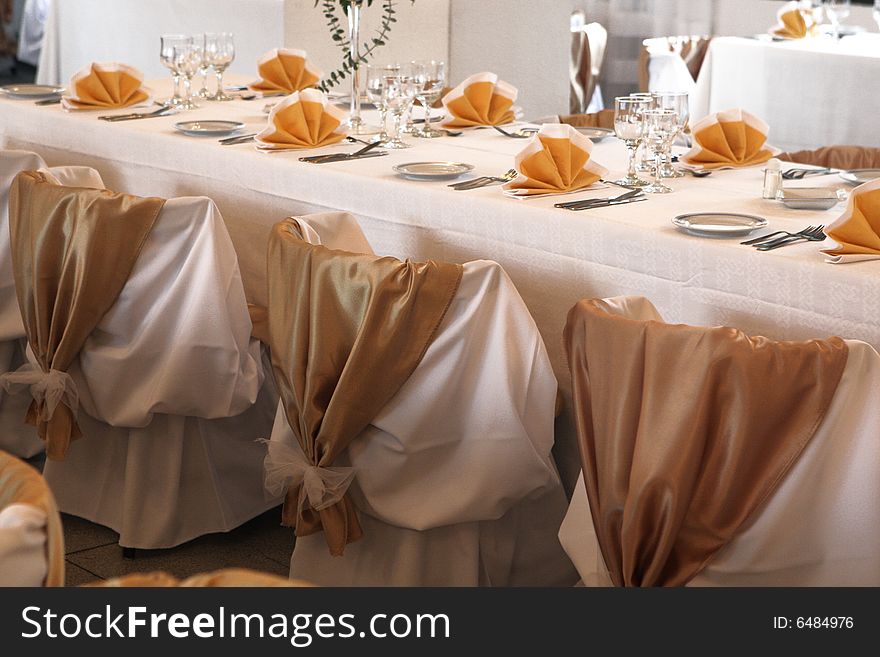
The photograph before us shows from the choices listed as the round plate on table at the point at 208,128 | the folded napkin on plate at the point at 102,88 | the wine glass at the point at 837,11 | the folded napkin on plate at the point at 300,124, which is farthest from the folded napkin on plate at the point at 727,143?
the wine glass at the point at 837,11

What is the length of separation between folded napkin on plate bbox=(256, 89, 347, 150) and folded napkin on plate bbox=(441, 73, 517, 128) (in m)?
0.40

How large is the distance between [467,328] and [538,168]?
0.59 meters

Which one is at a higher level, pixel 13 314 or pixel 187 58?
pixel 187 58

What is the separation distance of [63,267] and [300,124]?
0.79 meters

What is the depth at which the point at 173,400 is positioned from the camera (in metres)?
2.57

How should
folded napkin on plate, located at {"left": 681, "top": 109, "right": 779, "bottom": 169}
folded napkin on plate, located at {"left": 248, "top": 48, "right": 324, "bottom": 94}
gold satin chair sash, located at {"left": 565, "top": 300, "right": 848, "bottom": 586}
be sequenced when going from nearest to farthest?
gold satin chair sash, located at {"left": 565, "top": 300, "right": 848, "bottom": 586}
folded napkin on plate, located at {"left": 681, "top": 109, "right": 779, "bottom": 169}
folded napkin on plate, located at {"left": 248, "top": 48, "right": 324, "bottom": 94}

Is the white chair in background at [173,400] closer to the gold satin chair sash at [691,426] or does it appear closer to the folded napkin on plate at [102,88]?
the gold satin chair sash at [691,426]

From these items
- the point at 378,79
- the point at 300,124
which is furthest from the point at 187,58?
the point at 378,79

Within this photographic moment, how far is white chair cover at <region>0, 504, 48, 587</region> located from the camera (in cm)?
116

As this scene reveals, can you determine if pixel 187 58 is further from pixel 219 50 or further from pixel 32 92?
pixel 32 92

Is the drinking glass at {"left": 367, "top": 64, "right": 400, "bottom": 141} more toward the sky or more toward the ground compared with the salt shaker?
more toward the sky

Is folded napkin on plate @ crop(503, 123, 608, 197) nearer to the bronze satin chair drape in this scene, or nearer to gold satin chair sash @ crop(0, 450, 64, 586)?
the bronze satin chair drape

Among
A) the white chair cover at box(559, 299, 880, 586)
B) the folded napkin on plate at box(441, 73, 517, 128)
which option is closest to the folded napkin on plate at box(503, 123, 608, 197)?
the folded napkin on plate at box(441, 73, 517, 128)
